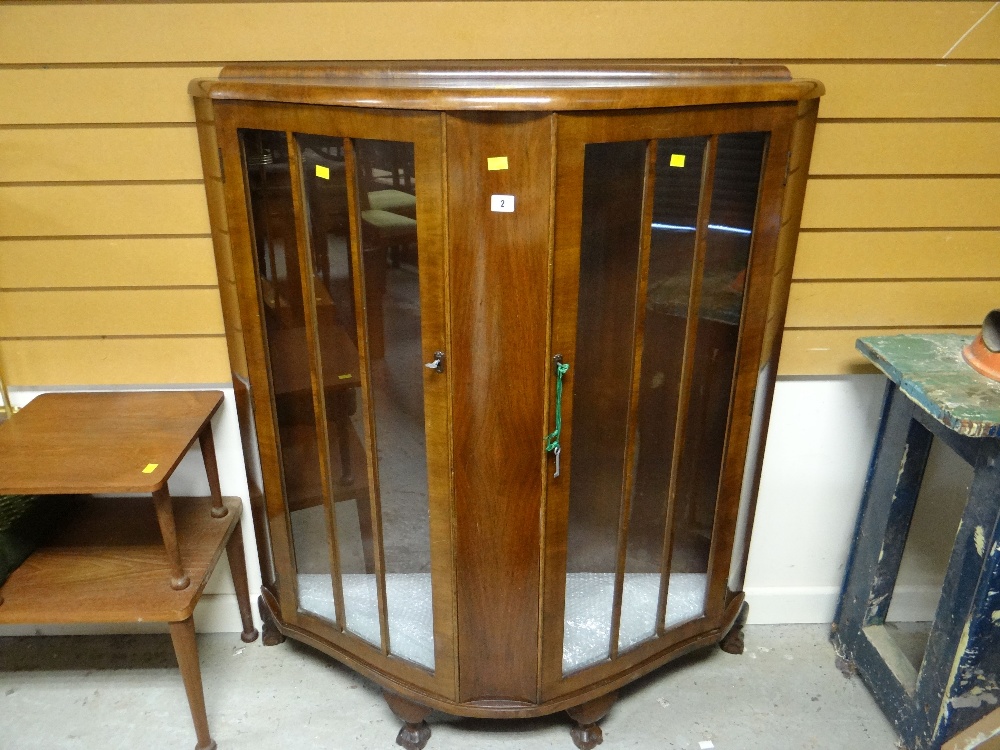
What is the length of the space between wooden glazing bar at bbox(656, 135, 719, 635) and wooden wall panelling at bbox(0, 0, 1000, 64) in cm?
42

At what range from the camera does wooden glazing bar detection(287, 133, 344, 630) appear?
1566mm

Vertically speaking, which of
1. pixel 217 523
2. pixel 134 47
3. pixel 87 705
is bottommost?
pixel 87 705

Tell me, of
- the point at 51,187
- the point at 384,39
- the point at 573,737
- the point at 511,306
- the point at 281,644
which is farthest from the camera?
the point at 281,644

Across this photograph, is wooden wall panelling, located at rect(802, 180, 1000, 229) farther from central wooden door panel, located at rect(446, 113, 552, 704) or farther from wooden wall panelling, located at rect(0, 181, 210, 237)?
wooden wall panelling, located at rect(0, 181, 210, 237)

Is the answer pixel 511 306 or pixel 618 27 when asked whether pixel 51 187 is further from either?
pixel 618 27

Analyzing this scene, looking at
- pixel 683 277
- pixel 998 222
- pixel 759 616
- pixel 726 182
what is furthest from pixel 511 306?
pixel 759 616

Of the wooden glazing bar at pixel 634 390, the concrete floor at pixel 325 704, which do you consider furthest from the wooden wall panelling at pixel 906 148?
the concrete floor at pixel 325 704

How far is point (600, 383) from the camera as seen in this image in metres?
1.67

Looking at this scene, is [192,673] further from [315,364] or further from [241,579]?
[315,364]

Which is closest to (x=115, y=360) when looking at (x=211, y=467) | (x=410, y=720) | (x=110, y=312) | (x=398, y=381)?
(x=110, y=312)

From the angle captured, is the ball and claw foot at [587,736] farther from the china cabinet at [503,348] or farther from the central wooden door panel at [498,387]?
the central wooden door panel at [498,387]

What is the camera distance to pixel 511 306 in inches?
58.8

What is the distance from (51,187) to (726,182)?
5.13 ft

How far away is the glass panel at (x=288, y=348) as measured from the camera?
5.26 feet
